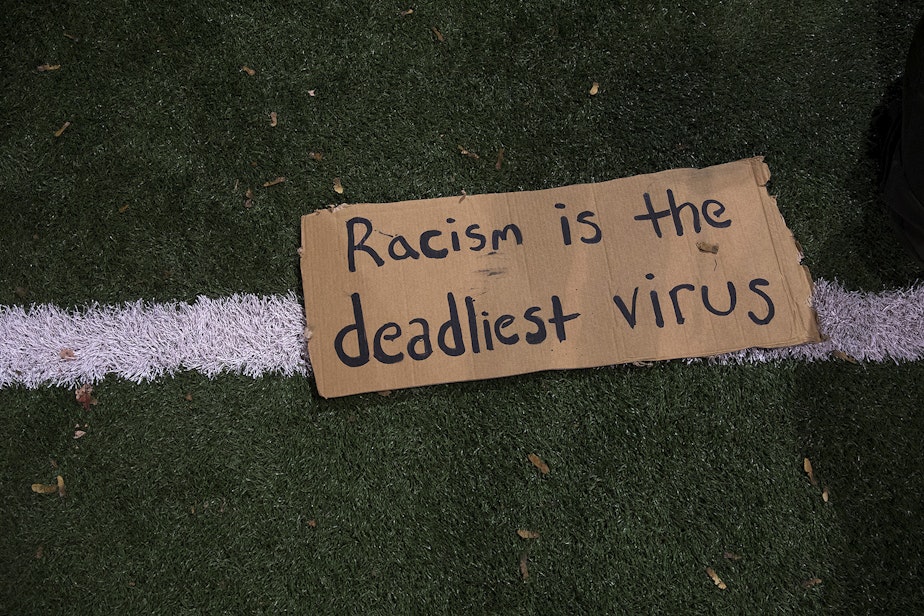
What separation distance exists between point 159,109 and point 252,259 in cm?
48

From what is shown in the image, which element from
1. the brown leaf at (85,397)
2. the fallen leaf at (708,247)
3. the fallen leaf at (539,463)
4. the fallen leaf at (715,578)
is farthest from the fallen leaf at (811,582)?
the brown leaf at (85,397)

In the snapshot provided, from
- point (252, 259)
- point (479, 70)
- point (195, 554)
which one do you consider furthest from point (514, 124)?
point (195, 554)

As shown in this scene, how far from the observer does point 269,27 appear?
4.66 ft

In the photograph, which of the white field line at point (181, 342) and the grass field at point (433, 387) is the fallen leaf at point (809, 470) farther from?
the white field line at point (181, 342)

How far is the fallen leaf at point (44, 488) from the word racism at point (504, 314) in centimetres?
67

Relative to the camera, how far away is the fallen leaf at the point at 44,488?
1171mm

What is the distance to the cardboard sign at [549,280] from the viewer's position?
1245 mm

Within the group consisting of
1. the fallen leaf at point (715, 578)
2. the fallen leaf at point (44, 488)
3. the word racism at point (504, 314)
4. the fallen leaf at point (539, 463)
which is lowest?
the fallen leaf at point (715, 578)

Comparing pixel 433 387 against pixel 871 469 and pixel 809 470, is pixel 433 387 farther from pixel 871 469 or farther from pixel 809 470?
pixel 871 469

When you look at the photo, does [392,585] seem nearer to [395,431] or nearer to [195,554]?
[395,431]

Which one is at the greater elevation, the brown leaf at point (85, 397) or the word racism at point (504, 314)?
the word racism at point (504, 314)

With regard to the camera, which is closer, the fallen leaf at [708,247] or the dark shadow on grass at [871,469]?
the dark shadow on grass at [871,469]

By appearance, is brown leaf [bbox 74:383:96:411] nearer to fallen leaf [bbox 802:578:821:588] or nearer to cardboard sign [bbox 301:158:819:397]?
cardboard sign [bbox 301:158:819:397]

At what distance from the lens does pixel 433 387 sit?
124cm
